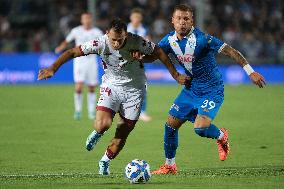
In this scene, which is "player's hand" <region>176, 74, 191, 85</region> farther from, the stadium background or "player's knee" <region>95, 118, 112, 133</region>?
the stadium background

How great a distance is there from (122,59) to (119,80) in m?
0.32

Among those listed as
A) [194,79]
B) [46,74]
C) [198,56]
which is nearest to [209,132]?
[194,79]

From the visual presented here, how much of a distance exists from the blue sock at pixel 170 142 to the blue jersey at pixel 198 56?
1.93 feet

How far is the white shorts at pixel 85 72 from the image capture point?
1917 cm

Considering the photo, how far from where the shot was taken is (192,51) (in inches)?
419

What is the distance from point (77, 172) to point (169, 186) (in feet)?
5.86

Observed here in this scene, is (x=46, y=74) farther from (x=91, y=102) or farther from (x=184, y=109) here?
(x=91, y=102)

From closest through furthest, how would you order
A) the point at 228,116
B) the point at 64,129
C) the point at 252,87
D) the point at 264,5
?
the point at 64,129 < the point at 228,116 < the point at 252,87 < the point at 264,5

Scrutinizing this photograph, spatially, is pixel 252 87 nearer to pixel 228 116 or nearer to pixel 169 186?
pixel 228 116

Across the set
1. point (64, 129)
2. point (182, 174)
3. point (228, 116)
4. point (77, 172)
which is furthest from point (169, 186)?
point (228, 116)

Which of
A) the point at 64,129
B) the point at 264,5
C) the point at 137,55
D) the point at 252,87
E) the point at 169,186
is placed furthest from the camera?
the point at 264,5

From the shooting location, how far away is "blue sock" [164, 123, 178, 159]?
1075 centimetres

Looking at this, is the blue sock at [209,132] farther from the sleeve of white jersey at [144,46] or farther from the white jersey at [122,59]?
the sleeve of white jersey at [144,46]

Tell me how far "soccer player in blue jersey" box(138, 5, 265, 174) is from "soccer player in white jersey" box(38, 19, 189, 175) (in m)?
0.47
